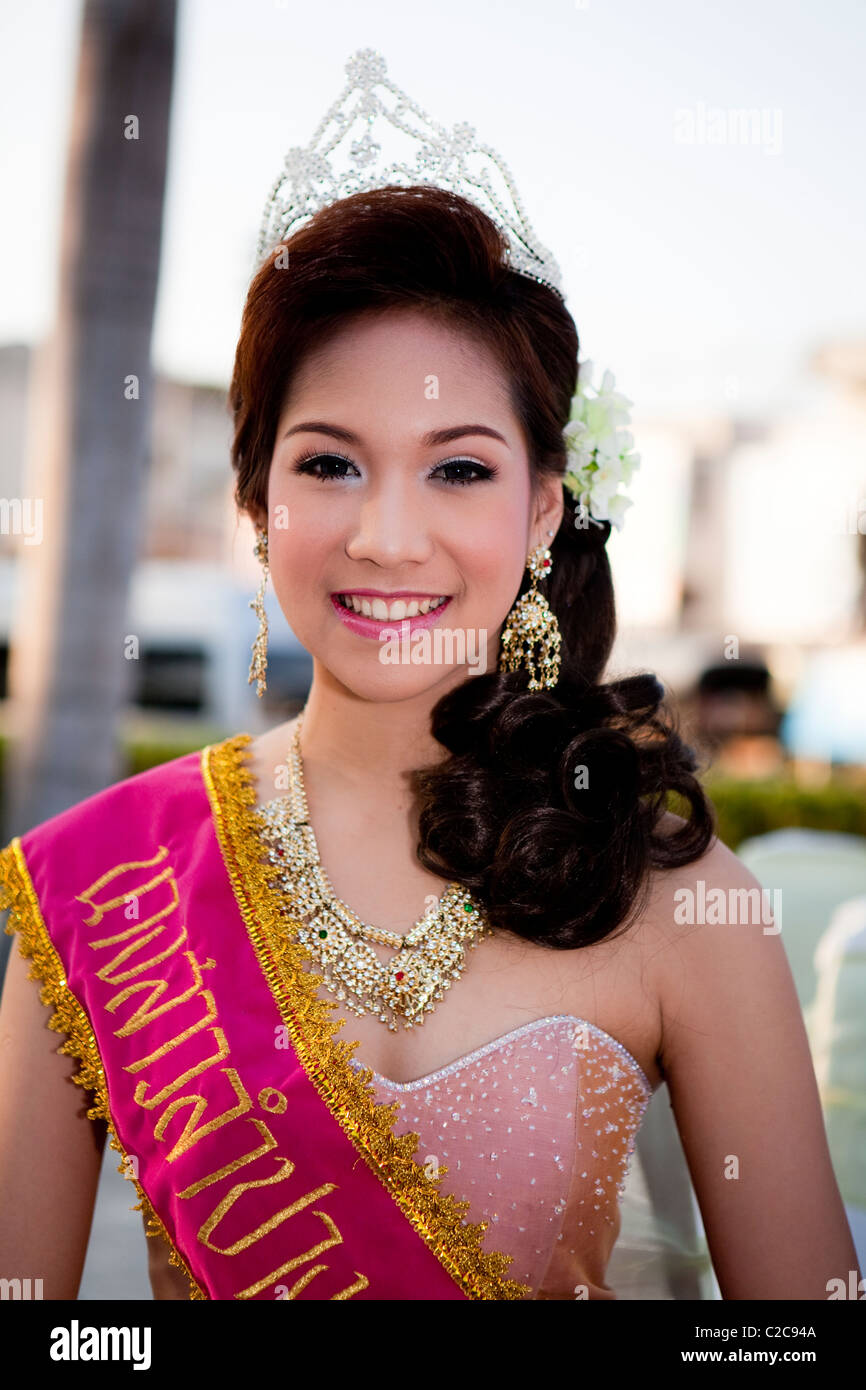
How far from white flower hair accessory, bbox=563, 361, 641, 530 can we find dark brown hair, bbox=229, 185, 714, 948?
34mm

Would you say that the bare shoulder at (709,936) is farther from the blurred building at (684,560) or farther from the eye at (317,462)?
the eye at (317,462)

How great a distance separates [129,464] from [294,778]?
211cm

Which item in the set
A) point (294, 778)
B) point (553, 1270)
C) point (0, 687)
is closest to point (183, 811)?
point (294, 778)

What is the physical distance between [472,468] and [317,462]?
0.21m

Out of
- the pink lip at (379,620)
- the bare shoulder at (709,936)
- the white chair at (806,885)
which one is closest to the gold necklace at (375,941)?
the bare shoulder at (709,936)

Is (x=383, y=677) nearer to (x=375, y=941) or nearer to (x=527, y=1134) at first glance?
(x=375, y=941)

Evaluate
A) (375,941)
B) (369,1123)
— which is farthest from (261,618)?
(369,1123)

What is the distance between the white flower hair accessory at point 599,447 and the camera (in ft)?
6.15

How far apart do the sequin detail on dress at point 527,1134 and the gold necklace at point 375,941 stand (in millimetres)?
94

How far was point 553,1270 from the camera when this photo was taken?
65.7 inches

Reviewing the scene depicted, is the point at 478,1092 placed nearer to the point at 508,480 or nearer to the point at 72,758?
the point at 508,480

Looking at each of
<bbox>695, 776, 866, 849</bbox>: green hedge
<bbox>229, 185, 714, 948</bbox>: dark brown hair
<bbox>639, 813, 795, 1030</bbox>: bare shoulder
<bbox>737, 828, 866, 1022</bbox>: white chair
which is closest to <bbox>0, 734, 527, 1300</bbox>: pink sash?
<bbox>229, 185, 714, 948</bbox>: dark brown hair

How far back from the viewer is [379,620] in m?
1.64
